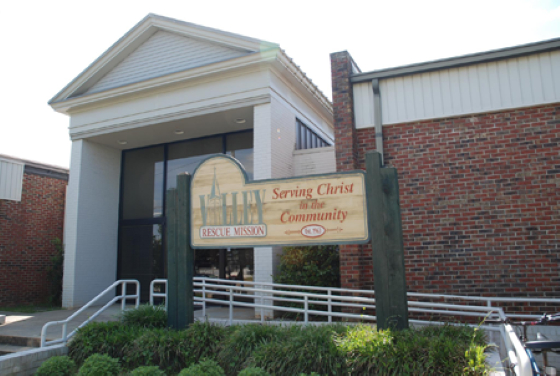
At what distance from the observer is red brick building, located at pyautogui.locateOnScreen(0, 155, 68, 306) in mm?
13359

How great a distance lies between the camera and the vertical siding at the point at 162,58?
11.2 meters

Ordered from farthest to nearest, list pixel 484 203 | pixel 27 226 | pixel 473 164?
pixel 27 226 < pixel 473 164 < pixel 484 203

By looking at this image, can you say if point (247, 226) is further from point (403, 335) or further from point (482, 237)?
point (482, 237)

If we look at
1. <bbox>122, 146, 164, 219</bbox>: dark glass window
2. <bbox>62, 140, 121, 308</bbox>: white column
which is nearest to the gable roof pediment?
<bbox>62, 140, 121, 308</bbox>: white column

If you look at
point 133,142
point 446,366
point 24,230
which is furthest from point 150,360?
point 24,230

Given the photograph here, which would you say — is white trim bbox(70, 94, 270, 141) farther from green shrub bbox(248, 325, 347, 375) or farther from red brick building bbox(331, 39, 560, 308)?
green shrub bbox(248, 325, 347, 375)

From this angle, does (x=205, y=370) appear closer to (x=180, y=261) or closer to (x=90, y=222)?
(x=180, y=261)

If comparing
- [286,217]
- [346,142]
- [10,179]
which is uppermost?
[10,179]

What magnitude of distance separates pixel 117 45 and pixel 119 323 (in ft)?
28.5

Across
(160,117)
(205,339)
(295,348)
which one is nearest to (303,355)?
(295,348)

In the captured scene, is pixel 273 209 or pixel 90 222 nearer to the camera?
pixel 273 209

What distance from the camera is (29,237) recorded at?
1407 cm

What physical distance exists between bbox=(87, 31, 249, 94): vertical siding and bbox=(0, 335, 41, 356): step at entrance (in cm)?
705

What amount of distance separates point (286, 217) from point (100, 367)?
300 centimetres
